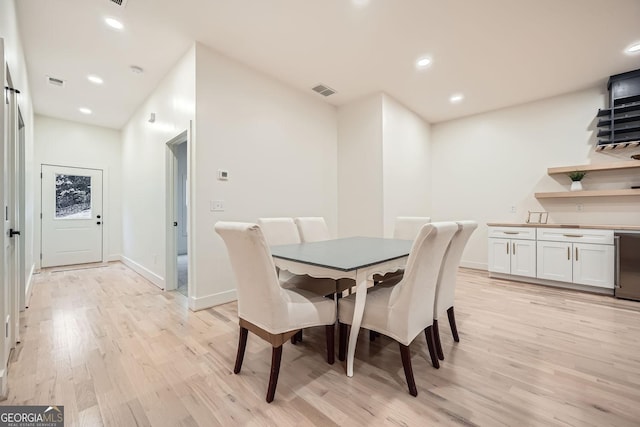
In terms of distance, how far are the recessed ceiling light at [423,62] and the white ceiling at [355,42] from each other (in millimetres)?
68

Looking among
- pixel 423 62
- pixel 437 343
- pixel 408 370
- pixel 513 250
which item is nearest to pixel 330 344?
pixel 408 370

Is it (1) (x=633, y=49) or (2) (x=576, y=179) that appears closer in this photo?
(1) (x=633, y=49)

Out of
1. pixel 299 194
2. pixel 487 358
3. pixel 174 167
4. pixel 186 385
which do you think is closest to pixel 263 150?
pixel 299 194

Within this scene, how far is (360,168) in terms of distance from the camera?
427 cm

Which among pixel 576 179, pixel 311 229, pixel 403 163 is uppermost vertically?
pixel 403 163

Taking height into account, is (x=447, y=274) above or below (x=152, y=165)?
below

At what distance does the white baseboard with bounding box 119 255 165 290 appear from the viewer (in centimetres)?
368

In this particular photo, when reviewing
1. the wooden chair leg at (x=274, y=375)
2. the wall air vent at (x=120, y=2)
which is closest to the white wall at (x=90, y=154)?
the wall air vent at (x=120, y=2)

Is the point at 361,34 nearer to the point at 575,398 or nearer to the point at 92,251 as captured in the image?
the point at 575,398

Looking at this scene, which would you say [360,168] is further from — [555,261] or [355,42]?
[555,261]

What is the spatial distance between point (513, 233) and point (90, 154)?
25.8 feet

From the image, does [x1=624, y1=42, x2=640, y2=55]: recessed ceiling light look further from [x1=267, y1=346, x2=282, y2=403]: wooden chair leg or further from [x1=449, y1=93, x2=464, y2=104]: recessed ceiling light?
[x1=267, y1=346, x2=282, y2=403]: wooden chair leg

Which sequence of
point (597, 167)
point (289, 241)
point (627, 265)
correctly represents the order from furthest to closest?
1. point (597, 167)
2. point (627, 265)
3. point (289, 241)

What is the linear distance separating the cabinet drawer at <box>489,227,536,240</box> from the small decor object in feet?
1.44
